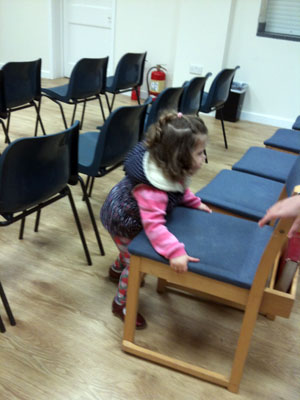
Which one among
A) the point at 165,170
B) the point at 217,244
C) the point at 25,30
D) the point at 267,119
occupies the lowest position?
the point at 267,119

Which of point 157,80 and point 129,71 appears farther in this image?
point 157,80

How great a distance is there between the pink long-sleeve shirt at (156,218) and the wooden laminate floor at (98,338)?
482 millimetres

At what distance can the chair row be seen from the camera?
9.15 feet

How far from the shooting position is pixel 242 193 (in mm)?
1794

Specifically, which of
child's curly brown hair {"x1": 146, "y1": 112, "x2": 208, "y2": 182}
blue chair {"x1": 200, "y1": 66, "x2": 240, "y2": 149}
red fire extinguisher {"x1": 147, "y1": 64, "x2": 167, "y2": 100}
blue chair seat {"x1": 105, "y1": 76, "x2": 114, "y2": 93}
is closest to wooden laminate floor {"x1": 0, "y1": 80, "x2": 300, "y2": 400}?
child's curly brown hair {"x1": 146, "y1": 112, "x2": 208, "y2": 182}

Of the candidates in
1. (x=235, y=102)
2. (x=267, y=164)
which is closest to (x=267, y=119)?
(x=235, y=102)

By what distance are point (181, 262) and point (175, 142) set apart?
39cm

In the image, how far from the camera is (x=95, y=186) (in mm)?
2791

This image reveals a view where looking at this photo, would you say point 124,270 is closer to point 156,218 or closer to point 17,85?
point 156,218

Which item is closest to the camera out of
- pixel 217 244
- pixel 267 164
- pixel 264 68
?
pixel 217 244

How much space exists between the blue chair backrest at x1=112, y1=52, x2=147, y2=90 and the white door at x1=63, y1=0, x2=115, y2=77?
65.0 inches

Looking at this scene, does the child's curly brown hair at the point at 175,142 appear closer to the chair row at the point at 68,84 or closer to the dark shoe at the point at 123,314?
the dark shoe at the point at 123,314

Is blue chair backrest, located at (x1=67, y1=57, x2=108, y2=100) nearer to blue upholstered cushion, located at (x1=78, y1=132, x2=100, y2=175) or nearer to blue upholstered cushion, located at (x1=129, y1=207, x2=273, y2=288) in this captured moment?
blue upholstered cushion, located at (x1=78, y1=132, x2=100, y2=175)

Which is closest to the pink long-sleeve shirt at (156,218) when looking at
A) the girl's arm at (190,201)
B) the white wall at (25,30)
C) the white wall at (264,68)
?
the girl's arm at (190,201)
